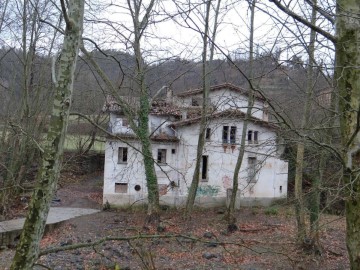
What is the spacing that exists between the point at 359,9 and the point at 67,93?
111 inches

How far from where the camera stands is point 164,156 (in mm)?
23547

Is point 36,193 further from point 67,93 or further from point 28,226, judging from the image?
point 67,93

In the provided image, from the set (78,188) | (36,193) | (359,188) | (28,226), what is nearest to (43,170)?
(36,193)

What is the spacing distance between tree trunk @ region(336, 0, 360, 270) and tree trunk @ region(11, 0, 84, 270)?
2.51 m

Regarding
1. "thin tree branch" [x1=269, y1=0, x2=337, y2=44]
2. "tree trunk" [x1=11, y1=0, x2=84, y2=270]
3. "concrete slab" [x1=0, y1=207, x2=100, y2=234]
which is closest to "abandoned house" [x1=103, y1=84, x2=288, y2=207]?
"concrete slab" [x1=0, y1=207, x2=100, y2=234]

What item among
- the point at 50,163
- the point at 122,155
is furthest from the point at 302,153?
the point at 122,155

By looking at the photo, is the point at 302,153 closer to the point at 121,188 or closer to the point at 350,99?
the point at 350,99

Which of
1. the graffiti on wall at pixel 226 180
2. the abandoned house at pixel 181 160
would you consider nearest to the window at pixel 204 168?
the abandoned house at pixel 181 160

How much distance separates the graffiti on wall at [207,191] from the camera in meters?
23.4

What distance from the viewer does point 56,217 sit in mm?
19672

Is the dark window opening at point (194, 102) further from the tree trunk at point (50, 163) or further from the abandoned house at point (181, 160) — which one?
the tree trunk at point (50, 163)

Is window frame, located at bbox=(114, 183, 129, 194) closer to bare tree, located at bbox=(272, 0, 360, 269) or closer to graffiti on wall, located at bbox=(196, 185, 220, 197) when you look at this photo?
graffiti on wall, located at bbox=(196, 185, 220, 197)

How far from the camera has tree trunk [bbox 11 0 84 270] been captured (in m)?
2.82

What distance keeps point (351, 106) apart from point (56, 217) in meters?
18.0
